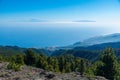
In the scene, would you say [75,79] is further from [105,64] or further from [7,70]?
[105,64]

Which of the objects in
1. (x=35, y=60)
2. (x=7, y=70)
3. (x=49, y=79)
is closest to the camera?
(x=49, y=79)

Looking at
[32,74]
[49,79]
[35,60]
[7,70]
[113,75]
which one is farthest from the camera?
[35,60]

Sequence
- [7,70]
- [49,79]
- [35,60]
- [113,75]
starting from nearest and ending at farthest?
[49,79] < [7,70] < [113,75] < [35,60]

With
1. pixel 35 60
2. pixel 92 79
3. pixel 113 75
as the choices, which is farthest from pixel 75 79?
pixel 35 60

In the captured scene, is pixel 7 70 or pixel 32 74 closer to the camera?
pixel 32 74

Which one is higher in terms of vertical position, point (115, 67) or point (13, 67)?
point (13, 67)

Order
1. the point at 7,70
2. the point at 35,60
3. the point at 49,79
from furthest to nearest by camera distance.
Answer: the point at 35,60 → the point at 7,70 → the point at 49,79

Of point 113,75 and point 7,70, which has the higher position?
point 7,70

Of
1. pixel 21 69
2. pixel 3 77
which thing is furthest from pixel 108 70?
pixel 3 77

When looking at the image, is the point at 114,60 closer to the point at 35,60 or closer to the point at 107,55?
the point at 107,55
